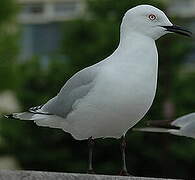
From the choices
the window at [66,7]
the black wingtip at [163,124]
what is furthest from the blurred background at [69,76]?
the window at [66,7]

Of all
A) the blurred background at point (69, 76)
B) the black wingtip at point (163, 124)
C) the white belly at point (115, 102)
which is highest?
the white belly at point (115, 102)

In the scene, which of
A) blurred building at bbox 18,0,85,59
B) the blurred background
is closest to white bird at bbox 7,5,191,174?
the blurred background

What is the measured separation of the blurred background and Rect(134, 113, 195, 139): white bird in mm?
4848

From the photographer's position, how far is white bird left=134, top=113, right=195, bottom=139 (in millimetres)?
4836

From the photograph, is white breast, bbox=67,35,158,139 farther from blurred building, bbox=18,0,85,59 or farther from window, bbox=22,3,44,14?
window, bbox=22,3,44,14

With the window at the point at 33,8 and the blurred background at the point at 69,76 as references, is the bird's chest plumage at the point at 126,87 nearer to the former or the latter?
the blurred background at the point at 69,76

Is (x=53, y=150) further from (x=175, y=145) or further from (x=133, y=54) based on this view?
(x=133, y=54)

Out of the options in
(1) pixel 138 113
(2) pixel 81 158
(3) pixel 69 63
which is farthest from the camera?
(3) pixel 69 63

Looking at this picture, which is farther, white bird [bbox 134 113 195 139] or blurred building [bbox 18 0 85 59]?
blurred building [bbox 18 0 85 59]

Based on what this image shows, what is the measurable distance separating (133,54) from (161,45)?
24.8ft

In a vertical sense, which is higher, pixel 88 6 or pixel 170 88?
pixel 88 6

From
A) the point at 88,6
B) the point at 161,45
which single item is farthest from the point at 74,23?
the point at 161,45

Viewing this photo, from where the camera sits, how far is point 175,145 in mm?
10922

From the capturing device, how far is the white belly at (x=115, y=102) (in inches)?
137
